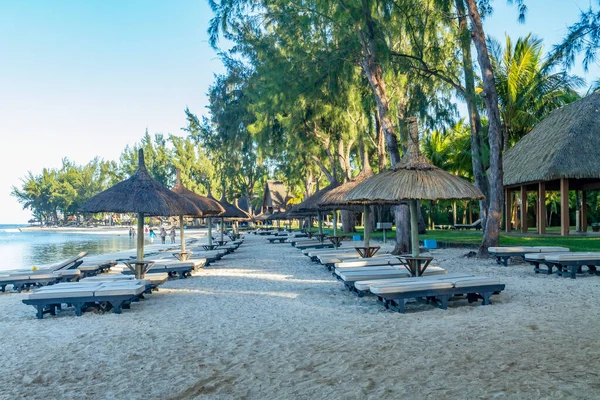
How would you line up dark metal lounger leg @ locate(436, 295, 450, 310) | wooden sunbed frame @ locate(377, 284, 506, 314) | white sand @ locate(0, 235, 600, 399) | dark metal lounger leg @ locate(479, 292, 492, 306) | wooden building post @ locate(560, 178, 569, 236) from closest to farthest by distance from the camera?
white sand @ locate(0, 235, 600, 399), wooden sunbed frame @ locate(377, 284, 506, 314), dark metal lounger leg @ locate(436, 295, 450, 310), dark metal lounger leg @ locate(479, 292, 492, 306), wooden building post @ locate(560, 178, 569, 236)

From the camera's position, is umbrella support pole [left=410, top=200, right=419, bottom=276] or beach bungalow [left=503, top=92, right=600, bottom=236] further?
beach bungalow [left=503, top=92, right=600, bottom=236]

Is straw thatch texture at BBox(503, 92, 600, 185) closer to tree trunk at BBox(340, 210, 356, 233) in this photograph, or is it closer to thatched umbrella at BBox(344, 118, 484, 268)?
tree trunk at BBox(340, 210, 356, 233)

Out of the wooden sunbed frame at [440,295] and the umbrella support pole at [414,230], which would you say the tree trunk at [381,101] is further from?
the wooden sunbed frame at [440,295]

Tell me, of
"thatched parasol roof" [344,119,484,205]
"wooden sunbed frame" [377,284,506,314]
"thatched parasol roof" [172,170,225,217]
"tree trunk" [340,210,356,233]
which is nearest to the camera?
"wooden sunbed frame" [377,284,506,314]

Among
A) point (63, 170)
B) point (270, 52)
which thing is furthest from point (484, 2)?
point (63, 170)

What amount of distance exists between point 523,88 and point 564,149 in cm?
835

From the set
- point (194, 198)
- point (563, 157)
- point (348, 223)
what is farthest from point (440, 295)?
point (348, 223)

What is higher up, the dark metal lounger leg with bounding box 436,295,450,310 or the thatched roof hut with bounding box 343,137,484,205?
the thatched roof hut with bounding box 343,137,484,205

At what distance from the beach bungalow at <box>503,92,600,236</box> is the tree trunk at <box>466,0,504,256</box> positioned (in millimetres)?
4808

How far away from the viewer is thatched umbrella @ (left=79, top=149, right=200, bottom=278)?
8.27m

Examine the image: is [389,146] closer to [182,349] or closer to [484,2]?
[484,2]

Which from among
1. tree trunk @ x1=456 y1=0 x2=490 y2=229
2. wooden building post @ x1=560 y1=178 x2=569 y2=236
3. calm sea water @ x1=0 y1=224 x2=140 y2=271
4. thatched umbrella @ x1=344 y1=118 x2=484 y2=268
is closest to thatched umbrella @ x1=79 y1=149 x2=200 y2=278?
thatched umbrella @ x1=344 y1=118 x2=484 y2=268

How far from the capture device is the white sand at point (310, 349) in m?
3.60

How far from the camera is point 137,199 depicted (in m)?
8.53
